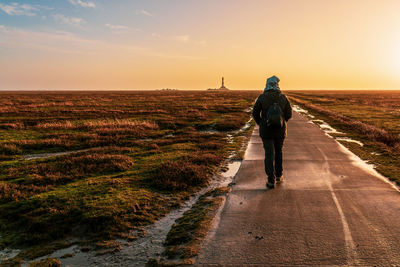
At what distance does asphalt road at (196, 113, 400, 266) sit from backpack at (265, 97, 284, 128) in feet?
5.54

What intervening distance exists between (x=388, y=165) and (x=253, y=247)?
320 inches

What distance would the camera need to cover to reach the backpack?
6578mm

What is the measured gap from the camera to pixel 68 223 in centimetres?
560

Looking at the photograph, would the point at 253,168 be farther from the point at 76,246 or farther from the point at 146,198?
the point at 76,246

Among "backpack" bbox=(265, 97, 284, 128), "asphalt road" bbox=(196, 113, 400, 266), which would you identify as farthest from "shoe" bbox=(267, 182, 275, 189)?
"backpack" bbox=(265, 97, 284, 128)

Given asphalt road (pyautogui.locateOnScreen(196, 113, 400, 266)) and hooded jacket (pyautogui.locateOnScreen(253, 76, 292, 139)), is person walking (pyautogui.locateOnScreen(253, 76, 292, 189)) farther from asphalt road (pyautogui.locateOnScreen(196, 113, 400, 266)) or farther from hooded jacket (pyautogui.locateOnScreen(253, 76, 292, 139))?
asphalt road (pyautogui.locateOnScreen(196, 113, 400, 266))

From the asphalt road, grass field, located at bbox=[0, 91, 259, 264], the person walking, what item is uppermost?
the person walking

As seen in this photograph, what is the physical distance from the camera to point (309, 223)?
498 centimetres

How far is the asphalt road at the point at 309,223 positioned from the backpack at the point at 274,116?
1687 mm

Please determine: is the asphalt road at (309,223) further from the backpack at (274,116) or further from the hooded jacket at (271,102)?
the backpack at (274,116)

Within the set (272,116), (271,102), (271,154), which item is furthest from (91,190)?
(271,102)

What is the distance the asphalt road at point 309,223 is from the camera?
3926 millimetres

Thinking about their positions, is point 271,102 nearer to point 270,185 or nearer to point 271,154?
point 271,154

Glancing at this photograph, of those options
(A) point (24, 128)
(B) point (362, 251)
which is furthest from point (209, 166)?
(A) point (24, 128)
